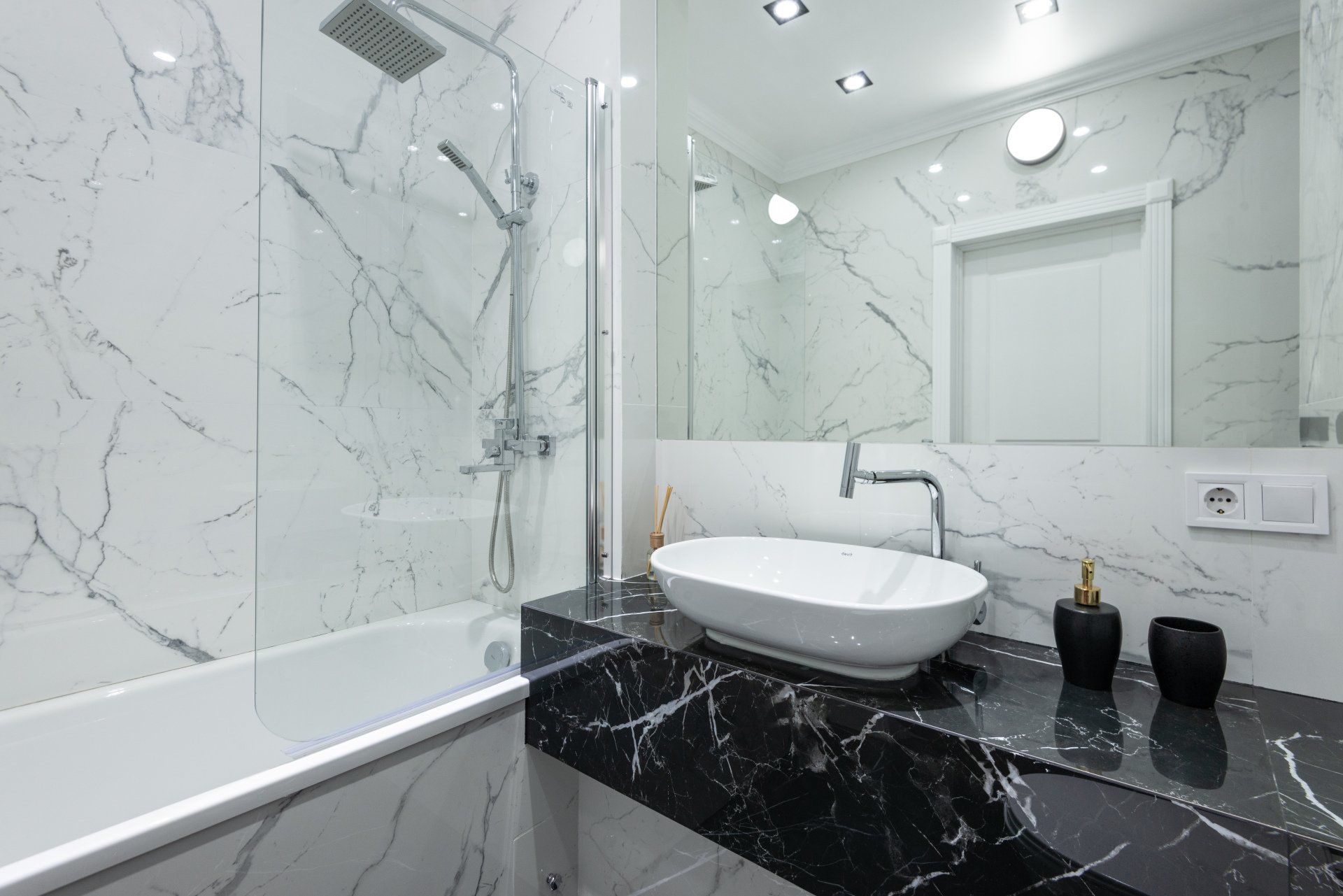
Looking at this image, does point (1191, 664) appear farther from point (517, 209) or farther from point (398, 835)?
point (517, 209)

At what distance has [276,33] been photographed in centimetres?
120

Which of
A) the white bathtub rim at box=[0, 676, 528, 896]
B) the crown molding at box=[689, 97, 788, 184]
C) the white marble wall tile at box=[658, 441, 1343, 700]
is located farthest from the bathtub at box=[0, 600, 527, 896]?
the crown molding at box=[689, 97, 788, 184]

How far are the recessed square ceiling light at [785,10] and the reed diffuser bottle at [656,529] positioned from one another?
1.24m

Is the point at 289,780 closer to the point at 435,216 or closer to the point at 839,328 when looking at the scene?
the point at 435,216

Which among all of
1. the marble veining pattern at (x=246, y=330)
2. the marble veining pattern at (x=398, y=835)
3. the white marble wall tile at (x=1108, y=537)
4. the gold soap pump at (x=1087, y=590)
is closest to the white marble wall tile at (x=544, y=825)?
the marble veining pattern at (x=398, y=835)

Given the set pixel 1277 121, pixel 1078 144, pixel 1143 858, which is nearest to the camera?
pixel 1143 858

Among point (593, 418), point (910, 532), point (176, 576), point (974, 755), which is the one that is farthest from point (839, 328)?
point (176, 576)

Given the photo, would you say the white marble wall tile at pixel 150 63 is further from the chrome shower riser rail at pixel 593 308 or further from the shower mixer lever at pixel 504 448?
the shower mixer lever at pixel 504 448

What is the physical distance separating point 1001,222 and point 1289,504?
68 cm

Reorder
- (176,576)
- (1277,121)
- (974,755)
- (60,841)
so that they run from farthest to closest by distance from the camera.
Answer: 1. (176,576)
2. (60,841)
3. (1277,121)
4. (974,755)

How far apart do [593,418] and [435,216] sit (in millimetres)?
625

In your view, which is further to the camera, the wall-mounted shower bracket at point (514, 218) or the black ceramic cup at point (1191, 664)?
the wall-mounted shower bracket at point (514, 218)

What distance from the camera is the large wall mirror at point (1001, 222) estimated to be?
0.97 metres

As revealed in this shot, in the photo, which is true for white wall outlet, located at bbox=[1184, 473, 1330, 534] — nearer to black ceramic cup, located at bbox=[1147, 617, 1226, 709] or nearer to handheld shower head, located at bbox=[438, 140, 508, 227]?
black ceramic cup, located at bbox=[1147, 617, 1226, 709]
